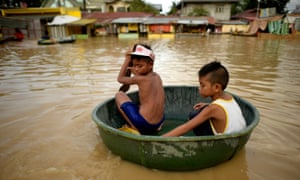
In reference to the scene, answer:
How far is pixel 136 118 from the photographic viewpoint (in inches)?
96.3

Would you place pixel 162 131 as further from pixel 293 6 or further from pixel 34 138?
pixel 293 6

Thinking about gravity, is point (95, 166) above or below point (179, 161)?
below

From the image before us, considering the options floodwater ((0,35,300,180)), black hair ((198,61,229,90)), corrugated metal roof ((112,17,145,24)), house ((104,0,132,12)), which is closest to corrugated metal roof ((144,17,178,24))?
corrugated metal roof ((112,17,145,24))

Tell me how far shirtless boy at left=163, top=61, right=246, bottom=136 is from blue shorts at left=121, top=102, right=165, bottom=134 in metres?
0.51

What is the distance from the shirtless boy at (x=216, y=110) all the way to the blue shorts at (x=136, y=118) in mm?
506

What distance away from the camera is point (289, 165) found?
222cm

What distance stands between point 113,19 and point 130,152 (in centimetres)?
2976

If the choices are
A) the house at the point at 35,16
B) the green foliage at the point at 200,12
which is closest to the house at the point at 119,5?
the house at the point at 35,16

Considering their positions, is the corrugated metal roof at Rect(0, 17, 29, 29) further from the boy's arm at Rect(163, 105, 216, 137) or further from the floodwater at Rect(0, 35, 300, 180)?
the boy's arm at Rect(163, 105, 216, 137)

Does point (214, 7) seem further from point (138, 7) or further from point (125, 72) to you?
point (125, 72)

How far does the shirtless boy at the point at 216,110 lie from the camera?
6.40 feet

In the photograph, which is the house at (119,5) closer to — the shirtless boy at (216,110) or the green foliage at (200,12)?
the green foliage at (200,12)

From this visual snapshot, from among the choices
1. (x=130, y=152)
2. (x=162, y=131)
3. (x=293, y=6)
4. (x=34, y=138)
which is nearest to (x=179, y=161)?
(x=130, y=152)

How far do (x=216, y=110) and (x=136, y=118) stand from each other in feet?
2.90
